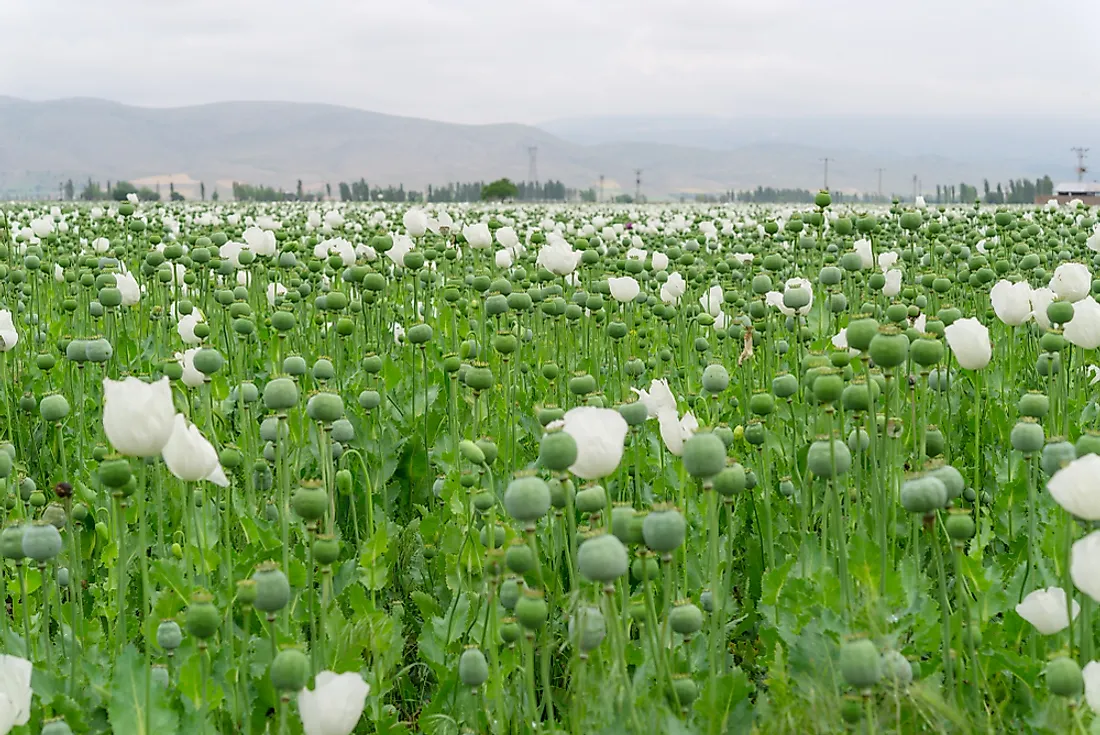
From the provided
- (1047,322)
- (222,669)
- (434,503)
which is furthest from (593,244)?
(222,669)

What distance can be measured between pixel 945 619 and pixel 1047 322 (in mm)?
1852

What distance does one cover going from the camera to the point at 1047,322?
12.1 ft

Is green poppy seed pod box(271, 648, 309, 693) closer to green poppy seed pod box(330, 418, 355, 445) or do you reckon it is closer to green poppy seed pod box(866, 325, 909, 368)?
green poppy seed pod box(866, 325, 909, 368)

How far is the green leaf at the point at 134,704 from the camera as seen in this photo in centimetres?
230

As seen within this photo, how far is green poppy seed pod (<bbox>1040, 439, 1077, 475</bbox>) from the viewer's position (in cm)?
260

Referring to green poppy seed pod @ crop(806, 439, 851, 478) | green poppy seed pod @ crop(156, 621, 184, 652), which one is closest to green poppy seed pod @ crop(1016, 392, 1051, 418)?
green poppy seed pod @ crop(806, 439, 851, 478)

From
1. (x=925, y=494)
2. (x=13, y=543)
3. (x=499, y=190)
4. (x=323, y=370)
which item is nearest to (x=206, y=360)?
(x=323, y=370)

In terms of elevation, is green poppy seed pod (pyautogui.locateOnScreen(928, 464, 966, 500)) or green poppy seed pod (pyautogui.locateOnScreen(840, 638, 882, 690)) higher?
green poppy seed pod (pyautogui.locateOnScreen(928, 464, 966, 500))

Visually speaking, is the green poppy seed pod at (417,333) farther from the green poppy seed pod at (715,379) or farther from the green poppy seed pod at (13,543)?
the green poppy seed pod at (13,543)

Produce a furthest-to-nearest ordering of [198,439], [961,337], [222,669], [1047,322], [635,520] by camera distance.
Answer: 1. [1047,322]
2. [961,337]
3. [222,669]
4. [198,439]
5. [635,520]

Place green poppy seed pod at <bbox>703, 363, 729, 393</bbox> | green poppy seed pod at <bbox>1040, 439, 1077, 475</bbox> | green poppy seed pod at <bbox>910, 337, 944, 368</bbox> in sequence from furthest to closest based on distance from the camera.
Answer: green poppy seed pod at <bbox>703, 363, 729, 393</bbox>, green poppy seed pod at <bbox>910, 337, 944, 368</bbox>, green poppy seed pod at <bbox>1040, 439, 1077, 475</bbox>

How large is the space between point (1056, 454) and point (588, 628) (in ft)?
4.13

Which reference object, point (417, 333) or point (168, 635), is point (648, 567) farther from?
point (417, 333)

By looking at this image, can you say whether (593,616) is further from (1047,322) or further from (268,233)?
(268,233)
